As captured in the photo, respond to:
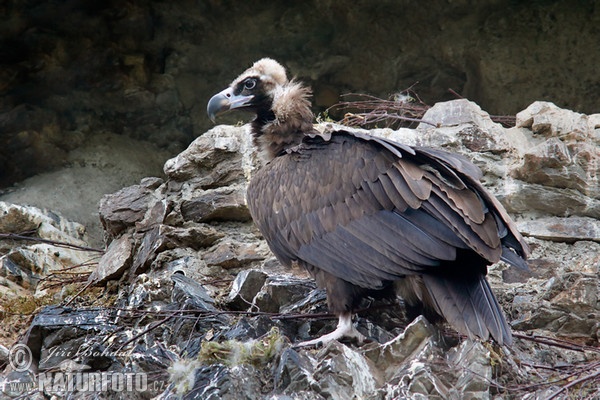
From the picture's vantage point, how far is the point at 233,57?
8.66 meters

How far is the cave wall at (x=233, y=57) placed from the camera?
27.3ft

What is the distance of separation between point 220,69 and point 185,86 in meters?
0.34

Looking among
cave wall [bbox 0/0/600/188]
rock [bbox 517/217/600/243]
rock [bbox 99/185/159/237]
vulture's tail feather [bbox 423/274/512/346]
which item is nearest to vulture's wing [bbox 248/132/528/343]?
vulture's tail feather [bbox 423/274/512/346]

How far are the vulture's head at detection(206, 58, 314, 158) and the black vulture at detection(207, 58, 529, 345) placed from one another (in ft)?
0.04

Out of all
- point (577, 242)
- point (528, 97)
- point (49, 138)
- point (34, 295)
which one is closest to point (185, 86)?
point (49, 138)

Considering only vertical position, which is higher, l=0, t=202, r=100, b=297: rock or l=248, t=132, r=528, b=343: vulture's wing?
l=248, t=132, r=528, b=343: vulture's wing

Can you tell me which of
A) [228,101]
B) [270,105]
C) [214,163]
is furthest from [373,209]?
[214,163]

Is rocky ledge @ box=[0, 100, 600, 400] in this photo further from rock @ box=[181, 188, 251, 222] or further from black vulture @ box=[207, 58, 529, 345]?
black vulture @ box=[207, 58, 529, 345]

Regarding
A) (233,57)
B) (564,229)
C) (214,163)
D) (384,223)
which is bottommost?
(564,229)

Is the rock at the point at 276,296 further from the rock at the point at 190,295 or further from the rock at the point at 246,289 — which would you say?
the rock at the point at 190,295

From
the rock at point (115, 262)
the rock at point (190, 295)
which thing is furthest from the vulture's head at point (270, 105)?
the rock at point (115, 262)

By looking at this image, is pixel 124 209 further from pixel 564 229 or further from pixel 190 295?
pixel 564 229

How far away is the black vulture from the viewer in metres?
4.91

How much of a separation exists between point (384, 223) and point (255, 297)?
1068 millimetres
